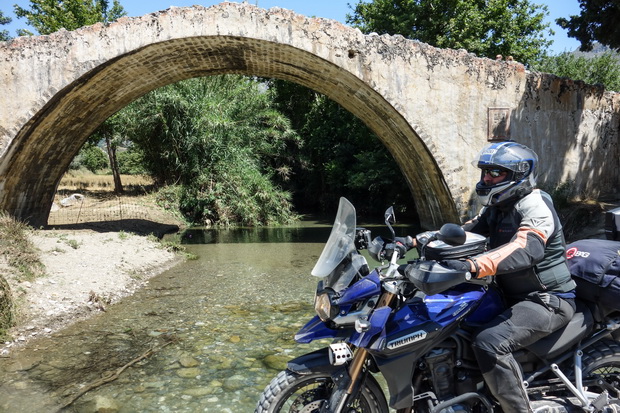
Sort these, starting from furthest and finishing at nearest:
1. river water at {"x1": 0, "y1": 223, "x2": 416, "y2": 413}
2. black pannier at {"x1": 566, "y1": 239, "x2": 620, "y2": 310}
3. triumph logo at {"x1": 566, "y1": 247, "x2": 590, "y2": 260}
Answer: river water at {"x1": 0, "y1": 223, "x2": 416, "y2": 413} < triumph logo at {"x1": 566, "y1": 247, "x2": 590, "y2": 260} < black pannier at {"x1": 566, "y1": 239, "x2": 620, "y2": 310}

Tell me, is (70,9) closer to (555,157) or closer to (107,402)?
(555,157)

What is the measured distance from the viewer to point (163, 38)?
9109mm

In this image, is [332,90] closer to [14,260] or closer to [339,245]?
[14,260]

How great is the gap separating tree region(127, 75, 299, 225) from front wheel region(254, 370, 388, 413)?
45.6 ft

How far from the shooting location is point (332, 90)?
11.4 m

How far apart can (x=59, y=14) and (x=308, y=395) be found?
21013mm

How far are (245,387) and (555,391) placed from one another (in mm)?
2233

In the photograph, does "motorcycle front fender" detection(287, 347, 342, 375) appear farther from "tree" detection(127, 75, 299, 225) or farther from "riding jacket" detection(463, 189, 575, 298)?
"tree" detection(127, 75, 299, 225)

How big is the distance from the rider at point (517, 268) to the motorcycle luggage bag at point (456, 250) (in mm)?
60

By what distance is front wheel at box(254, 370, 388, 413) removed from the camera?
8.00 ft

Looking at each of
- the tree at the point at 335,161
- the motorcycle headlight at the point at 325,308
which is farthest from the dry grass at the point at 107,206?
the motorcycle headlight at the point at 325,308

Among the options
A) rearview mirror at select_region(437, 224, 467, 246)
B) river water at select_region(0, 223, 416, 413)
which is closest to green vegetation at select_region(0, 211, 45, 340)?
river water at select_region(0, 223, 416, 413)

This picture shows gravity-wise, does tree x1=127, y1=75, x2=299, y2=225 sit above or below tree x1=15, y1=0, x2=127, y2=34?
below

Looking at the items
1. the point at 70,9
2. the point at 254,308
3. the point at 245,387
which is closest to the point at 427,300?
the point at 245,387
